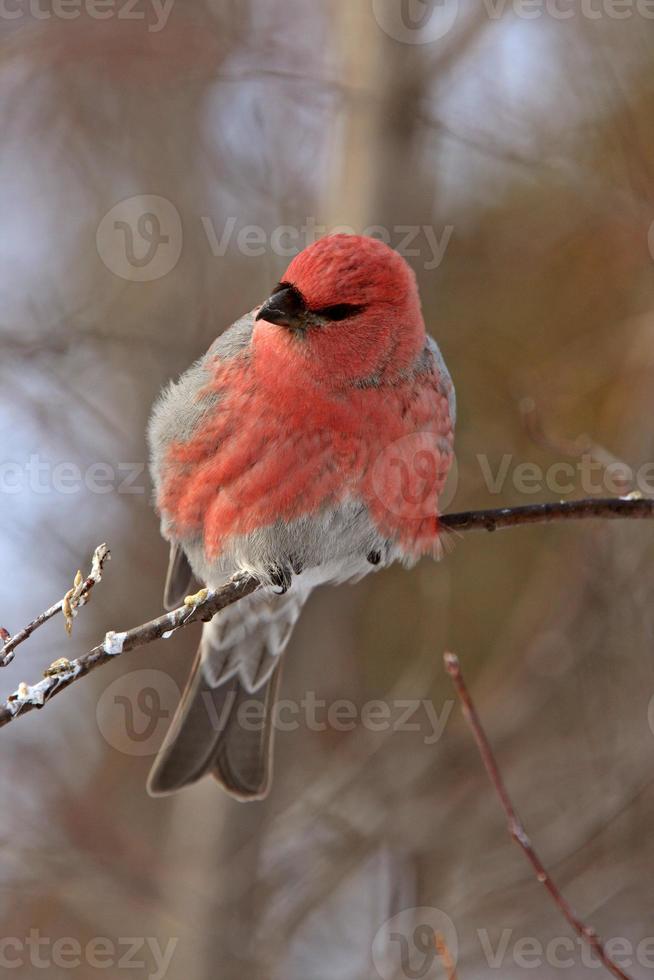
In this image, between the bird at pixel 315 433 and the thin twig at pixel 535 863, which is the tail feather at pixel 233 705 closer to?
the bird at pixel 315 433

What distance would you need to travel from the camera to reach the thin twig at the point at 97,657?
2.02 m

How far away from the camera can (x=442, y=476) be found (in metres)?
3.21

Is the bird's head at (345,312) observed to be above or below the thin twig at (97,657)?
above

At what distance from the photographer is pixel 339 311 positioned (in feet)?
9.36

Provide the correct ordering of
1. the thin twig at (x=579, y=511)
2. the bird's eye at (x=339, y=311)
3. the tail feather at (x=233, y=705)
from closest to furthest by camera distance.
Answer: the thin twig at (x=579, y=511)
the bird's eye at (x=339, y=311)
the tail feather at (x=233, y=705)

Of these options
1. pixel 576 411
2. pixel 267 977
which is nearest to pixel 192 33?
pixel 576 411

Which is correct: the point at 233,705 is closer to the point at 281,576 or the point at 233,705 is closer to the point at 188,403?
the point at 281,576

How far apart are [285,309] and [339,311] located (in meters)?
0.16

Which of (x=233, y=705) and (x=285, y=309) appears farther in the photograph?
(x=233, y=705)

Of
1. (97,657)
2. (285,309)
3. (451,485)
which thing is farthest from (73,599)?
(451,485)

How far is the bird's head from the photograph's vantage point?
9.11 ft

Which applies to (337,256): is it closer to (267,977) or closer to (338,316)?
(338,316)

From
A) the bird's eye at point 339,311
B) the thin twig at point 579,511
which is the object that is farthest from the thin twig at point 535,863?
the bird's eye at point 339,311

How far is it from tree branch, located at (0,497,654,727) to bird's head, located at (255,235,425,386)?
52cm
